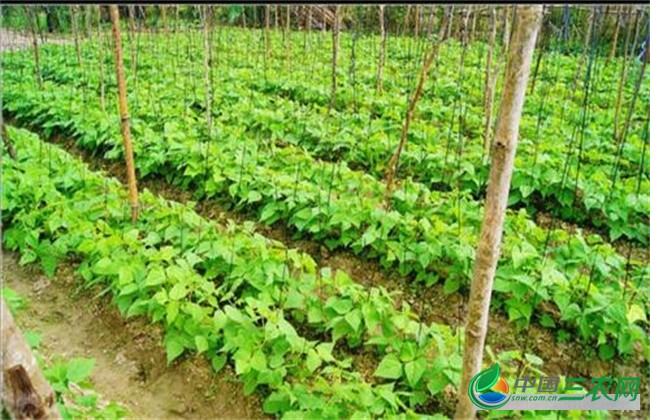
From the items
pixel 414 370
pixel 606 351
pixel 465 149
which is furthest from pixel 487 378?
pixel 465 149

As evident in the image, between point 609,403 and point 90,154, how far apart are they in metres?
5.60

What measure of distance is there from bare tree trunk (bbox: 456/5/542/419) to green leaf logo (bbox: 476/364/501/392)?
0.06 m

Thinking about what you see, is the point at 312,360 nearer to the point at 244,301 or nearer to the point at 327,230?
the point at 244,301

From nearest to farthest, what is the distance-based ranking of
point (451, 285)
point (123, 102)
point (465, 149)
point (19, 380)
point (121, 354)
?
point (19, 380)
point (121, 354)
point (451, 285)
point (123, 102)
point (465, 149)

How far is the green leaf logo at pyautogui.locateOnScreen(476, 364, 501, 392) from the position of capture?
2422mm

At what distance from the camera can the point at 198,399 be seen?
2.99 metres

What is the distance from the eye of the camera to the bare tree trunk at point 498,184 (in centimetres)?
184

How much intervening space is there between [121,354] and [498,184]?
8.01 ft

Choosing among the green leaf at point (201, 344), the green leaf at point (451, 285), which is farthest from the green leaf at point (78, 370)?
the green leaf at point (451, 285)

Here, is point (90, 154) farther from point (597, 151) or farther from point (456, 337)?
point (597, 151)

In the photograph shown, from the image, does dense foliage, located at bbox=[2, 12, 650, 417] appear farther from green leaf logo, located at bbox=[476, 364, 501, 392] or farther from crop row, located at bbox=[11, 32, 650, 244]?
green leaf logo, located at bbox=[476, 364, 501, 392]

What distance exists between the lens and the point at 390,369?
2762 mm

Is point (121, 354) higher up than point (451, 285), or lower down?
lower down

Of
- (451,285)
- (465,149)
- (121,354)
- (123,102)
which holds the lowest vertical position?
(121,354)
